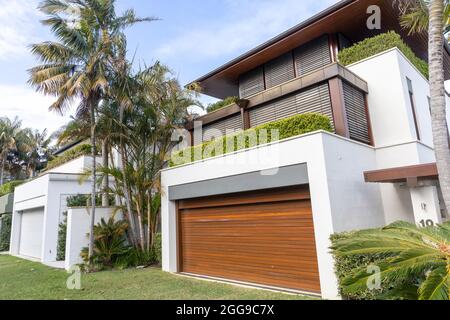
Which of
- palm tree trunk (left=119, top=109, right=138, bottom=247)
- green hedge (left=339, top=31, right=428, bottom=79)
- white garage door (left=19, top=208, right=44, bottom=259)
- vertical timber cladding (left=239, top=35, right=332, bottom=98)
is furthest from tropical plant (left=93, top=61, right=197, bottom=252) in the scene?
white garage door (left=19, top=208, right=44, bottom=259)

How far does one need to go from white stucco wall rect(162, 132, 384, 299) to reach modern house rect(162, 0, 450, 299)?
27 millimetres

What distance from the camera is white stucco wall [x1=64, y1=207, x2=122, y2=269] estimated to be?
11.3 meters

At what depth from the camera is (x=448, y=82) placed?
14812 millimetres

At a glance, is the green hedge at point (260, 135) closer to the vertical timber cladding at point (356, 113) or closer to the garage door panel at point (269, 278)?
the vertical timber cladding at point (356, 113)

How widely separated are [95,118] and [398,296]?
11.9 metres

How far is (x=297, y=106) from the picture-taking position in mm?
9453

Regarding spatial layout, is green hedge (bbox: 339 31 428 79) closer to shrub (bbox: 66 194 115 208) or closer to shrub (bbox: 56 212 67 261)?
shrub (bbox: 66 194 115 208)

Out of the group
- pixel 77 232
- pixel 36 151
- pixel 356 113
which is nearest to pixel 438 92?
pixel 356 113

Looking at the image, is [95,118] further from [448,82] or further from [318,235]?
[448,82]

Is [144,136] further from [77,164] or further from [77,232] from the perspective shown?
[77,164]

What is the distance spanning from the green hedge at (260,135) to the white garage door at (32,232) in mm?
10463

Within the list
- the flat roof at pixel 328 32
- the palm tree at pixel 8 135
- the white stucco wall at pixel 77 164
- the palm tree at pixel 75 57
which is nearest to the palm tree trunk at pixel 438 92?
the flat roof at pixel 328 32

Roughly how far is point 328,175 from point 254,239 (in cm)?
296
